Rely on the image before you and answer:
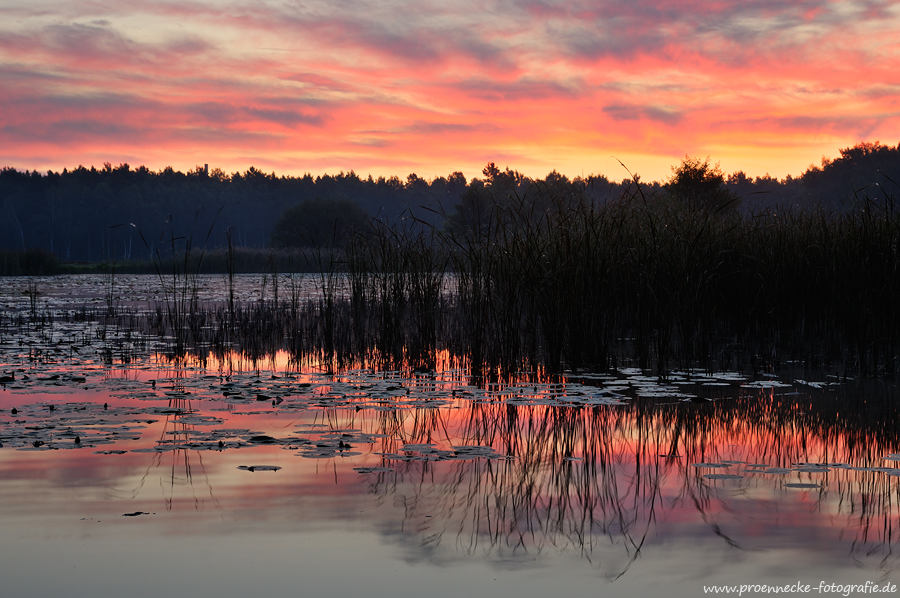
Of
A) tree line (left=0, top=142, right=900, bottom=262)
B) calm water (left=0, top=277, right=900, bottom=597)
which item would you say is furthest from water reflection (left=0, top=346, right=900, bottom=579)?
tree line (left=0, top=142, right=900, bottom=262)

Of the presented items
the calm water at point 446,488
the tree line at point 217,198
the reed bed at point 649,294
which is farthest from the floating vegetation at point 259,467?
the tree line at point 217,198

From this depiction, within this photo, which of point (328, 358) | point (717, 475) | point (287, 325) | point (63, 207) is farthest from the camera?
point (63, 207)

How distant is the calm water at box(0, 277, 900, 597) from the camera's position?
2.80 metres

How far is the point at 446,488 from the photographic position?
3783mm

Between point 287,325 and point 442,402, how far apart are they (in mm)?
7022

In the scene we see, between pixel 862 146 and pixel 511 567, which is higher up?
pixel 862 146

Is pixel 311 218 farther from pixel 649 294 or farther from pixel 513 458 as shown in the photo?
pixel 513 458

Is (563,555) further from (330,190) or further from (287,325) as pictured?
(330,190)

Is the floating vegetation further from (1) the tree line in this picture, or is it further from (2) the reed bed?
(1) the tree line

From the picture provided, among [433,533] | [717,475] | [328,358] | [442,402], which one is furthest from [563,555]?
[328,358]

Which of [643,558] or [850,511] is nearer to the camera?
[643,558]

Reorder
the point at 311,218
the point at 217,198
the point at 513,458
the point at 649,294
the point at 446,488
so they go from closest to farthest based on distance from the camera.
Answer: the point at 446,488 < the point at 513,458 < the point at 649,294 < the point at 311,218 < the point at 217,198

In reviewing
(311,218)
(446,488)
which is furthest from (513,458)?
(311,218)

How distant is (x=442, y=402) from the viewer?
6023 millimetres
